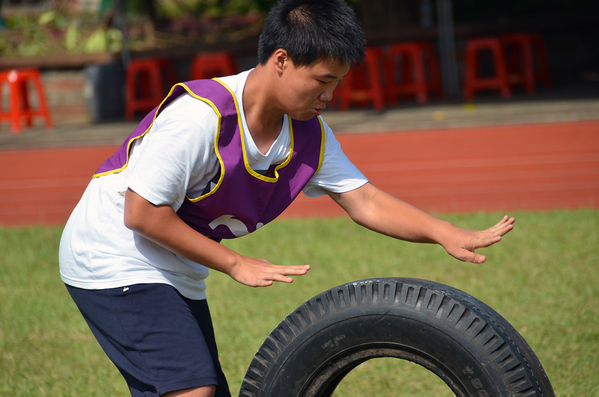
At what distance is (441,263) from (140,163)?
3.19 m

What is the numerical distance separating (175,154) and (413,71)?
9.67m

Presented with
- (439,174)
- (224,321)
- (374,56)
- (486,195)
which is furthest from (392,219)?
(374,56)

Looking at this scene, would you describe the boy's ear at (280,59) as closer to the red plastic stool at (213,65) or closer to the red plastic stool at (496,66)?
the red plastic stool at (496,66)

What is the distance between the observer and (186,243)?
171 centimetres

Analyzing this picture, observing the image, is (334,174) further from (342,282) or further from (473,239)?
(342,282)

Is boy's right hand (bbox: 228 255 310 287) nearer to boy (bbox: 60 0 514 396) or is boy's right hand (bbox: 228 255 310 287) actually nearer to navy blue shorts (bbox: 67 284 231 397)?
boy (bbox: 60 0 514 396)

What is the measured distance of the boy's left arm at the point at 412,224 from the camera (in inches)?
73.3

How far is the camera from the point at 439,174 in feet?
23.6

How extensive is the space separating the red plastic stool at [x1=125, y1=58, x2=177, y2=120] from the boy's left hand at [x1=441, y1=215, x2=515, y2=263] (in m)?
9.10

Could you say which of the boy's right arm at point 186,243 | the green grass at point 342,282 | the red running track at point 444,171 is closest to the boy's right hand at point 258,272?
the boy's right arm at point 186,243

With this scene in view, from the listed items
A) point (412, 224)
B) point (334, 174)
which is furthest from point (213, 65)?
point (412, 224)

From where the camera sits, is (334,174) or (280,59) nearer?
(280,59)

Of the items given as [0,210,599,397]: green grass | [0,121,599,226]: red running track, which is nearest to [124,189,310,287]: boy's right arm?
[0,210,599,397]: green grass

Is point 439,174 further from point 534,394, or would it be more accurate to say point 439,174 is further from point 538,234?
point 534,394
